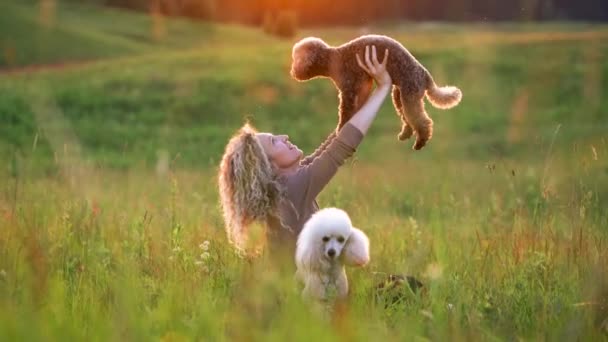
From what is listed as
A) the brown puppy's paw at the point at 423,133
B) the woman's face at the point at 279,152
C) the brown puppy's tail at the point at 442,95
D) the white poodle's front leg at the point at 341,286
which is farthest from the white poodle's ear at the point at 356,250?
the brown puppy's tail at the point at 442,95

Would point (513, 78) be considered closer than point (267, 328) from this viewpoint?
Result: No

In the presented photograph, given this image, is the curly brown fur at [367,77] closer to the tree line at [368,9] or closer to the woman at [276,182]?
the woman at [276,182]

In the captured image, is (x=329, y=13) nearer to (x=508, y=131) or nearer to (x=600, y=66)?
(x=600, y=66)

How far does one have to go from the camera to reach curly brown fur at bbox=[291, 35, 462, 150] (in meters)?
4.47

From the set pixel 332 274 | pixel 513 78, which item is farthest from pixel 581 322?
pixel 513 78

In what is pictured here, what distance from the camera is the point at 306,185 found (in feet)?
14.0

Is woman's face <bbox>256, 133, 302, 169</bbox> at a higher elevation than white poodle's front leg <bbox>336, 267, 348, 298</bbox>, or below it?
higher

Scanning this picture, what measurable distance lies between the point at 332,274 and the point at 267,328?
640mm

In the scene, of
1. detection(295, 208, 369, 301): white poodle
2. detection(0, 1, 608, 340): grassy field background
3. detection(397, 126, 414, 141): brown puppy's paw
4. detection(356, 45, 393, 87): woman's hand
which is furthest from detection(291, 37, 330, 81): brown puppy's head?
detection(295, 208, 369, 301): white poodle

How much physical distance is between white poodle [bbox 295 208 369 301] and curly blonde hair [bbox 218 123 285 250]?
2.04ft

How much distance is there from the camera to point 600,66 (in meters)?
26.5

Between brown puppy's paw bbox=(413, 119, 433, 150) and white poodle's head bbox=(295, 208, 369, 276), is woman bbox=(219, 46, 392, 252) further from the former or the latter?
white poodle's head bbox=(295, 208, 369, 276)

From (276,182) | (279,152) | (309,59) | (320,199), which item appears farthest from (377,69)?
(320,199)

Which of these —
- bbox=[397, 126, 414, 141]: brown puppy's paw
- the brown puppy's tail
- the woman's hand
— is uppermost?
the woman's hand
